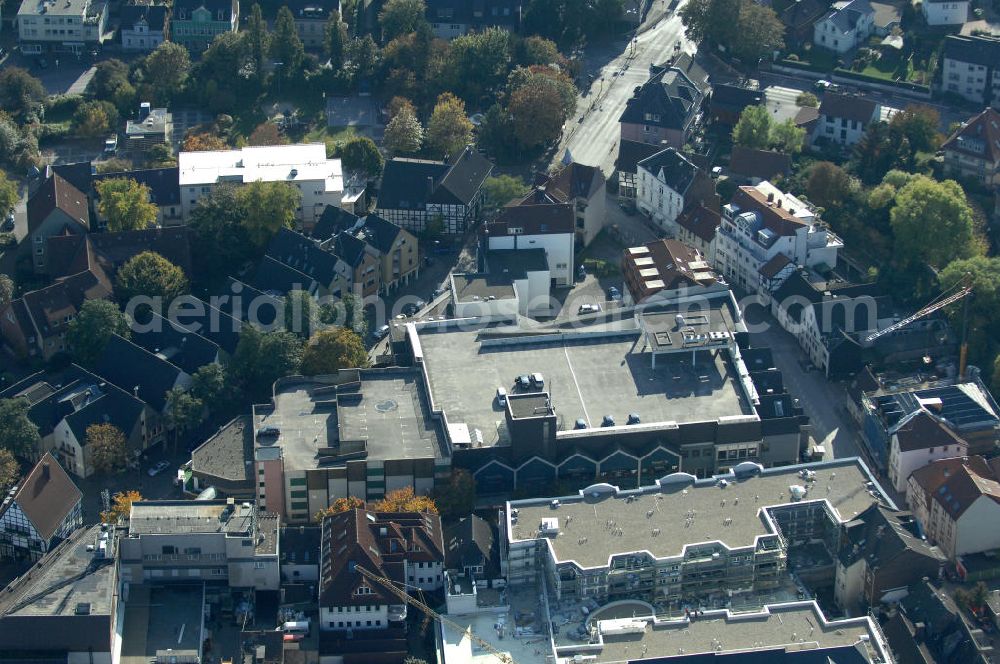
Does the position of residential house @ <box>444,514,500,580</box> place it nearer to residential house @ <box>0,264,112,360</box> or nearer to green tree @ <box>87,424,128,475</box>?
green tree @ <box>87,424,128,475</box>

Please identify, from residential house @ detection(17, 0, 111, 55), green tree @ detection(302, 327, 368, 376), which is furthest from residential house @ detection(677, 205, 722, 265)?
residential house @ detection(17, 0, 111, 55)

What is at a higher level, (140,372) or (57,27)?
(57,27)

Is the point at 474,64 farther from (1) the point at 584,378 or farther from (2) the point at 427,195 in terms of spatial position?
(1) the point at 584,378

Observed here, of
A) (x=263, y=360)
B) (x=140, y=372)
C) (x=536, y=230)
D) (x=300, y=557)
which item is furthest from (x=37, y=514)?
(x=536, y=230)

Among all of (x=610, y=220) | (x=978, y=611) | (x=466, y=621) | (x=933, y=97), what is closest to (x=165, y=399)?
(x=466, y=621)

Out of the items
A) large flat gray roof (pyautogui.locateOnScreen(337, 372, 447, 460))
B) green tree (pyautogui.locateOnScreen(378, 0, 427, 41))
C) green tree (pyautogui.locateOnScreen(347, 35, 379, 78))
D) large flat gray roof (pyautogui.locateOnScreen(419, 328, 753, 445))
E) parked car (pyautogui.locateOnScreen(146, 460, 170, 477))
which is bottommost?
parked car (pyautogui.locateOnScreen(146, 460, 170, 477))

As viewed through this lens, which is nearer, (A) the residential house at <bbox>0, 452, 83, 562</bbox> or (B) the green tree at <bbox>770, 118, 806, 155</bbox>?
(A) the residential house at <bbox>0, 452, 83, 562</bbox>
